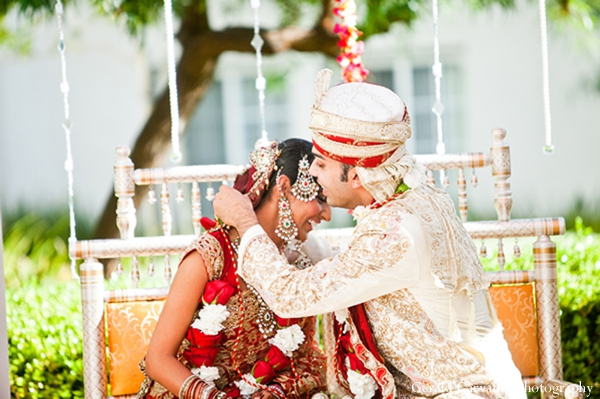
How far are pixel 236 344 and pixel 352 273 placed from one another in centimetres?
65

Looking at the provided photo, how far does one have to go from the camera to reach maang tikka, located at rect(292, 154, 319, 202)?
2.59m

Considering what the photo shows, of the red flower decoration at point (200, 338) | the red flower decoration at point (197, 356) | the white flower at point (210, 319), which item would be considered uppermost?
the white flower at point (210, 319)

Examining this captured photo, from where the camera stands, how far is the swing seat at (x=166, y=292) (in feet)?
9.87

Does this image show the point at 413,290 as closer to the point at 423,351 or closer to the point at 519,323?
the point at 423,351

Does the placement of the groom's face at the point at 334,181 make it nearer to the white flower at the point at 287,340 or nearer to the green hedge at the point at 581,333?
the white flower at the point at 287,340

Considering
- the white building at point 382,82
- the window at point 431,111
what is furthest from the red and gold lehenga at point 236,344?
the window at point 431,111

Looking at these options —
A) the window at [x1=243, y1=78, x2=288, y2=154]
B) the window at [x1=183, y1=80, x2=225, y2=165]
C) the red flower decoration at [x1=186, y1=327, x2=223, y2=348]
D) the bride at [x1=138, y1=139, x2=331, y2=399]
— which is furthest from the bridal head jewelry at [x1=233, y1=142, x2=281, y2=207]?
the window at [x1=183, y1=80, x2=225, y2=165]

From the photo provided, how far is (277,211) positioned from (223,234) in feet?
0.67

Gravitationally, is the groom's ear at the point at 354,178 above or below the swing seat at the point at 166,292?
above

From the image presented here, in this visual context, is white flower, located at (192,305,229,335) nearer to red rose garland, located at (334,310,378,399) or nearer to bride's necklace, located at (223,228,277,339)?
bride's necklace, located at (223,228,277,339)

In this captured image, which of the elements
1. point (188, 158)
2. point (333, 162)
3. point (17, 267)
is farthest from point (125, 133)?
point (333, 162)

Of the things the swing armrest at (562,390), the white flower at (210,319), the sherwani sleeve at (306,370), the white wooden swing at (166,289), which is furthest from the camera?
the white wooden swing at (166,289)

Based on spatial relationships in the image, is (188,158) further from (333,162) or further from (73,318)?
(333,162)

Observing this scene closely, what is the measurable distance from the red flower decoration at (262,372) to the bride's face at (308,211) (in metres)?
0.47
